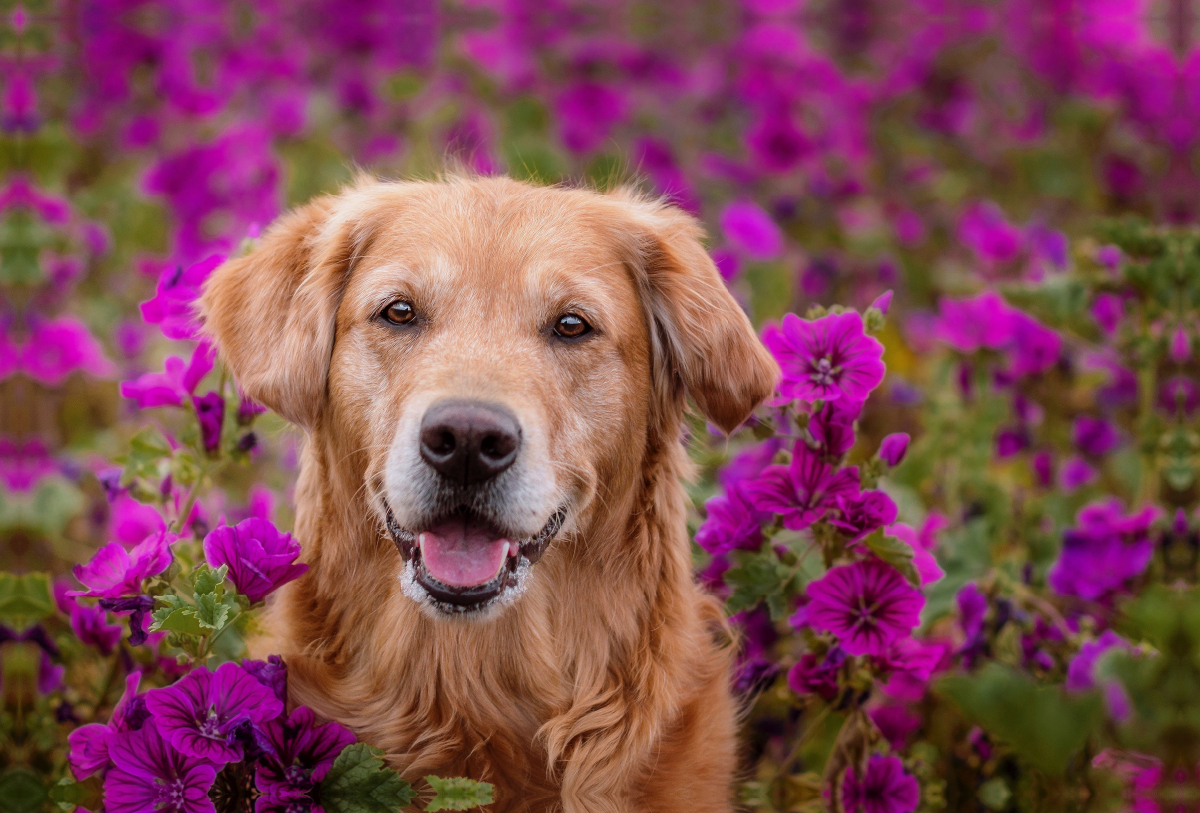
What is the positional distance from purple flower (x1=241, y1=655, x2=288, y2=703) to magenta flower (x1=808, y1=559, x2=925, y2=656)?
5.19 ft

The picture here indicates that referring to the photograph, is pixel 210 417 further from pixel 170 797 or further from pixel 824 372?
pixel 824 372

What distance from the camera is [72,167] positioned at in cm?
772

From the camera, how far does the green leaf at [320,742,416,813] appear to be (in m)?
2.75

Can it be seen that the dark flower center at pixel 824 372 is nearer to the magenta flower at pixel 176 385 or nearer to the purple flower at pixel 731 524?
the purple flower at pixel 731 524

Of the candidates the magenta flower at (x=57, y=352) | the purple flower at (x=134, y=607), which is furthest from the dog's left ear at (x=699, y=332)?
the magenta flower at (x=57, y=352)

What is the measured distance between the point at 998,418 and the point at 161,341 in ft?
16.3

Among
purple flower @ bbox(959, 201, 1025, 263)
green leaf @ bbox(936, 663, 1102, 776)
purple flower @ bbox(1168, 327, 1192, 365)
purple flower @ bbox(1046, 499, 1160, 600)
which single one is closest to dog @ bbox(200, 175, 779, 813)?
green leaf @ bbox(936, 663, 1102, 776)

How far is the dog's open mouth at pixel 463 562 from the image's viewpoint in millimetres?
2834

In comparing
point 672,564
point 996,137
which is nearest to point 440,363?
point 672,564

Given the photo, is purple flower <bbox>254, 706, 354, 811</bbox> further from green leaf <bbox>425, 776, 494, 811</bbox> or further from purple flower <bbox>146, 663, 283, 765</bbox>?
green leaf <bbox>425, 776, 494, 811</bbox>

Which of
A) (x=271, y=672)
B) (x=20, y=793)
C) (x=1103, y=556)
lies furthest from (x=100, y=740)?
(x=1103, y=556)

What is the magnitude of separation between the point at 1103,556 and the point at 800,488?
1725 mm

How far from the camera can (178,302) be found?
3420 mm

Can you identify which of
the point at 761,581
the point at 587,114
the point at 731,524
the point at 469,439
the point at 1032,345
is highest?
the point at 587,114
